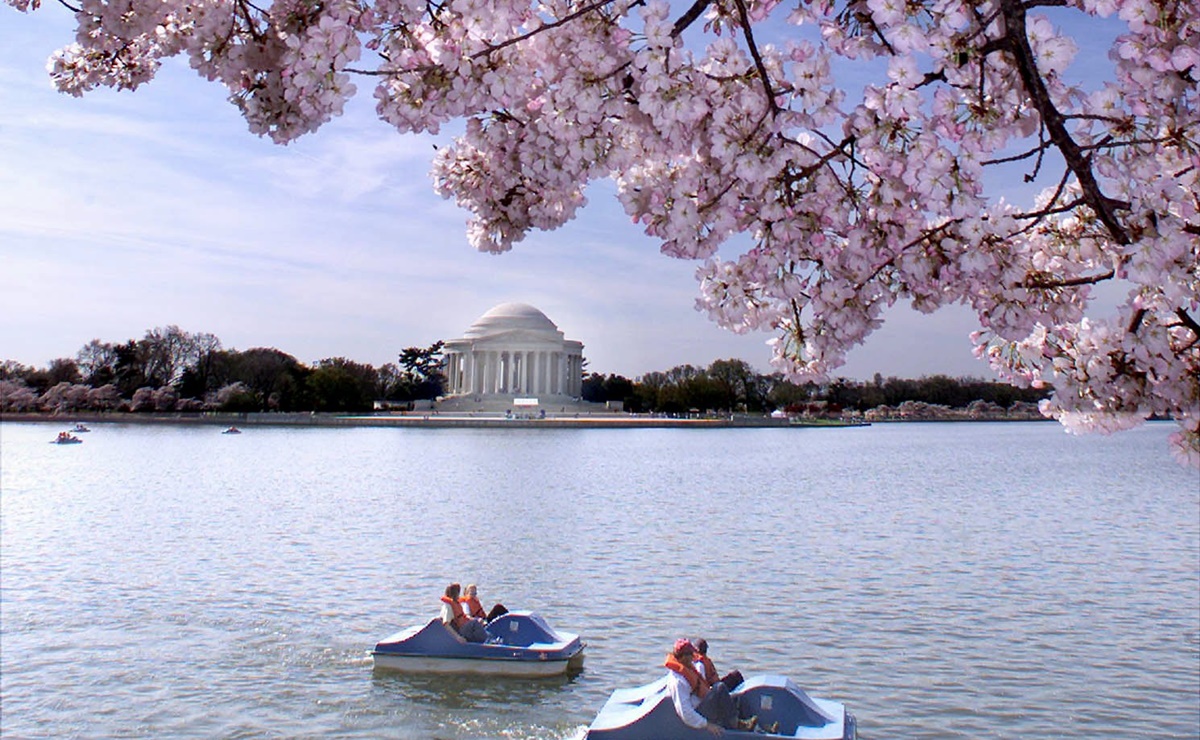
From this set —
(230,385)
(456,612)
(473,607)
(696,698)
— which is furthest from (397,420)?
(696,698)

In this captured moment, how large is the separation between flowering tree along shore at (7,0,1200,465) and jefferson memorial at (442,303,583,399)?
128 meters

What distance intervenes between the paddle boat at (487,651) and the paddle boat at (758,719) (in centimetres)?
322

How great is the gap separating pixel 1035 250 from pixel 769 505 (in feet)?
112

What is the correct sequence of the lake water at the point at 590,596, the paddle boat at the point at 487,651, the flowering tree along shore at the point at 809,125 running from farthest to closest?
the paddle boat at the point at 487,651 → the lake water at the point at 590,596 → the flowering tree along shore at the point at 809,125

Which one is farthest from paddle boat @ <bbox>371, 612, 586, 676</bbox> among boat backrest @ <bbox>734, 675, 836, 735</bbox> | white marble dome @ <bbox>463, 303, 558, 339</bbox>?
white marble dome @ <bbox>463, 303, 558, 339</bbox>

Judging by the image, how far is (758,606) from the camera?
67.5 feet

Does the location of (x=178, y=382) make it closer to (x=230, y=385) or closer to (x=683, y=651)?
→ (x=230, y=385)

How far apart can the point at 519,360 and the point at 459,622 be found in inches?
4772

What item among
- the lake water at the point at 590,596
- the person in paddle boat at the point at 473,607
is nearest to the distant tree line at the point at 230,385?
the lake water at the point at 590,596

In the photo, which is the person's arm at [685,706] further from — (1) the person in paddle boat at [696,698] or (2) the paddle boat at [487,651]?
(2) the paddle boat at [487,651]

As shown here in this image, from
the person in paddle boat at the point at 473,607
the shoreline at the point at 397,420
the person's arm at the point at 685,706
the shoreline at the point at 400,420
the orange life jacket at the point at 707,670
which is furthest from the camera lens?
the shoreline at the point at 400,420

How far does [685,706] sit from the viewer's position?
1182 cm

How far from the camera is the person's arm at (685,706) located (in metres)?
11.8

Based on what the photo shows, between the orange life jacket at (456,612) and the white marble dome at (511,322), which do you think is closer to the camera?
the orange life jacket at (456,612)
